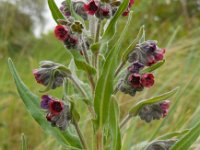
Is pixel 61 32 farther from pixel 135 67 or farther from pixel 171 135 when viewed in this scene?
pixel 171 135

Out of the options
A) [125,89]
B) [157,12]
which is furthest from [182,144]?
[157,12]

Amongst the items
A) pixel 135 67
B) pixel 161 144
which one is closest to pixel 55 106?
pixel 135 67

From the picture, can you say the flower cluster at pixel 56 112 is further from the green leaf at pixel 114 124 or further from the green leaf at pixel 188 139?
the green leaf at pixel 188 139

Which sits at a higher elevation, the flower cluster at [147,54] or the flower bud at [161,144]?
the flower cluster at [147,54]

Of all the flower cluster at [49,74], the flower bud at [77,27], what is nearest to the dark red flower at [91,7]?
the flower bud at [77,27]

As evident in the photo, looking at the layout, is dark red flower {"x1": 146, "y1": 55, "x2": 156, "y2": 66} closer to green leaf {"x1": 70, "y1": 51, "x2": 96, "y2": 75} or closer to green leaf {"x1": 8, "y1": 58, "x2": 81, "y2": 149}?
green leaf {"x1": 70, "y1": 51, "x2": 96, "y2": 75}

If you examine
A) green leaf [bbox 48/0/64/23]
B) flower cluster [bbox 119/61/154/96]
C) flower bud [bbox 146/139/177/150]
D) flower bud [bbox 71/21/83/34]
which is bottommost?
flower bud [bbox 146/139/177/150]

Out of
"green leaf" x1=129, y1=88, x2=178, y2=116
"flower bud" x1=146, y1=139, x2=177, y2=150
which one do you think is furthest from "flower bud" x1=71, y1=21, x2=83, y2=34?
"flower bud" x1=146, y1=139, x2=177, y2=150
